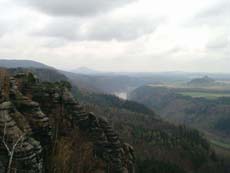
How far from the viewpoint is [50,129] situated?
166ft

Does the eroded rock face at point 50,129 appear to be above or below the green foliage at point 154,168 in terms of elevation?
above

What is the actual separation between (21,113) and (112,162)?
22419mm

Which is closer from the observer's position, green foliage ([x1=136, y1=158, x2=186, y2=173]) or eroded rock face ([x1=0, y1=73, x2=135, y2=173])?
eroded rock face ([x1=0, y1=73, x2=135, y2=173])

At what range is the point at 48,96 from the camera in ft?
195

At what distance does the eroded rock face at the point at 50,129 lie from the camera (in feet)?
133

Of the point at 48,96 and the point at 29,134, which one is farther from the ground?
the point at 48,96

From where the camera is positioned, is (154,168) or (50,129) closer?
(50,129)

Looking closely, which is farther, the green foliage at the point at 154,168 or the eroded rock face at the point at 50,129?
the green foliage at the point at 154,168

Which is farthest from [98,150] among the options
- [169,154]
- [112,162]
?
[169,154]

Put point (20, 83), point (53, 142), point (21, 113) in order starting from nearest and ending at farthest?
1. point (21, 113)
2. point (53, 142)
3. point (20, 83)

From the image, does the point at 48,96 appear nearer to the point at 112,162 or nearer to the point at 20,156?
the point at 112,162

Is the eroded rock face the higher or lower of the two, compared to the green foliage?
higher

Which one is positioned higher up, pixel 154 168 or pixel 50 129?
pixel 50 129

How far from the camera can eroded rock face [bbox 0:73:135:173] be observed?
4056 centimetres
